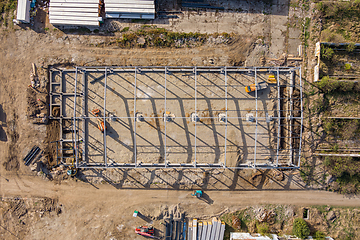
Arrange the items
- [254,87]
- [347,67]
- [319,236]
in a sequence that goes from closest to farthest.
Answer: [254,87]
[319,236]
[347,67]

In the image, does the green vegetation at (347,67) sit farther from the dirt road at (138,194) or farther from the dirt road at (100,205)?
the dirt road at (100,205)

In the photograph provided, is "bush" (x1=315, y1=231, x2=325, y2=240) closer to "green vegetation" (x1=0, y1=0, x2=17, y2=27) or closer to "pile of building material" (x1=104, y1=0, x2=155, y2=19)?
"pile of building material" (x1=104, y1=0, x2=155, y2=19)

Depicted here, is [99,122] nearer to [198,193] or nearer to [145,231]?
[145,231]

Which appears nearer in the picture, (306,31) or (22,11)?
(22,11)

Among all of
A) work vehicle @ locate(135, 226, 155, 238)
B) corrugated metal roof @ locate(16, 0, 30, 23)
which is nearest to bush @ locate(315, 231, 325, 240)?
work vehicle @ locate(135, 226, 155, 238)

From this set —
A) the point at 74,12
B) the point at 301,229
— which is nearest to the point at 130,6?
the point at 74,12
